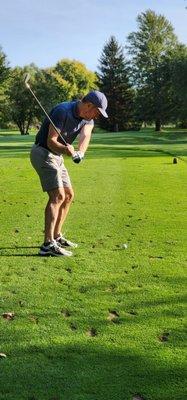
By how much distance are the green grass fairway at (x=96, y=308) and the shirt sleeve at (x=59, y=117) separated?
1956 millimetres

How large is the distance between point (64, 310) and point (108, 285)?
104 cm

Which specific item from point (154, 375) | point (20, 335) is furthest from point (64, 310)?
point (154, 375)

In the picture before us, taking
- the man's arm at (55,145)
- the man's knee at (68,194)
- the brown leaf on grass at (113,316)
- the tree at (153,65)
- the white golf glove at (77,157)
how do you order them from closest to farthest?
the brown leaf on grass at (113,316) → the man's arm at (55,145) → the white golf glove at (77,157) → the man's knee at (68,194) → the tree at (153,65)

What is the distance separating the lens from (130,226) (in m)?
10.7

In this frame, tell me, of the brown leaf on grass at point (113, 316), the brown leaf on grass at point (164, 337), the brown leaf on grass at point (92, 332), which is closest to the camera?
the brown leaf on grass at point (164, 337)

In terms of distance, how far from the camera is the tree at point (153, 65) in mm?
78312

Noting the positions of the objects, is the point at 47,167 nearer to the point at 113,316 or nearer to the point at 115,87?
the point at 113,316

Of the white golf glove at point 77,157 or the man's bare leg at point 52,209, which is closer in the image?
the white golf glove at point 77,157

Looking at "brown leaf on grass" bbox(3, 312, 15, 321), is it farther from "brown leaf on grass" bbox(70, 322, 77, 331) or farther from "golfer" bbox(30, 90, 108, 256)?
"golfer" bbox(30, 90, 108, 256)

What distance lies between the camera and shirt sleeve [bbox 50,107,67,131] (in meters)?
7.94

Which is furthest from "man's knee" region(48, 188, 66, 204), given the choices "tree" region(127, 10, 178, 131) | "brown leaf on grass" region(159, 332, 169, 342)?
"tree" region(127, 10, 178, 131)

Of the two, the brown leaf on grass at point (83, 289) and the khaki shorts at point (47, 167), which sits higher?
the khaki shorts at point (47, 167)

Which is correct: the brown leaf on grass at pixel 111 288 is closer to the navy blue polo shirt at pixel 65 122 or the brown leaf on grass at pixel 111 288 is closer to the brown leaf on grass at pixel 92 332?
the brown leaf on grass at pixel 92 332

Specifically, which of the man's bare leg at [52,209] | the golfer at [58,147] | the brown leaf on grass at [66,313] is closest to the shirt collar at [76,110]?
the golfer at [58,147]
